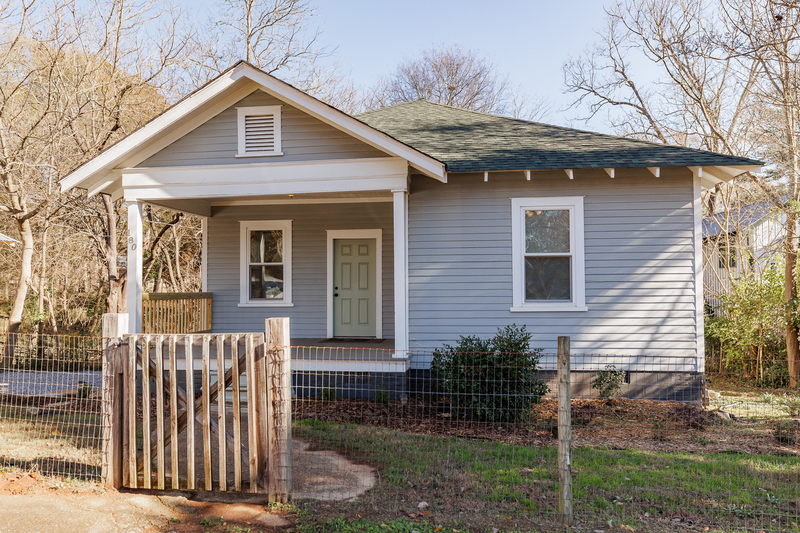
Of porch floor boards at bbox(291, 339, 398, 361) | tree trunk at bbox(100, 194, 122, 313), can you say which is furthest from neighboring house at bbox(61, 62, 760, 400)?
tree trunk at bbox(100, 194, 122, 313)

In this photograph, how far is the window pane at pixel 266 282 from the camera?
11281mm

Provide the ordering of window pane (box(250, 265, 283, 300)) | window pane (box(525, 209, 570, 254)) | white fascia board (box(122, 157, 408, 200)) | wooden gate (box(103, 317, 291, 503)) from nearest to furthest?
wooden gate (box(103, 317, 291, 503))
white fascia board (box(122, 157, 408, 200))
window pane (box(525, 209, 570, 254))
window pane (box(250, 265, 283, 300))

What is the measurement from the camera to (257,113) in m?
8.84

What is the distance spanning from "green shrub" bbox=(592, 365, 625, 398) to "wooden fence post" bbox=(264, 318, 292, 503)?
233 inches

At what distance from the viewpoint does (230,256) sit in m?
11.3

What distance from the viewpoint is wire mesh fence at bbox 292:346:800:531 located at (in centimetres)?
436

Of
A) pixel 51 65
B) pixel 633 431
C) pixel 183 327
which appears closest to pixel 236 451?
pixel 633 431

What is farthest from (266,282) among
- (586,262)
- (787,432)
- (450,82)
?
(450,82)

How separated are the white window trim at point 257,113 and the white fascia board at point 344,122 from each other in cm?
32

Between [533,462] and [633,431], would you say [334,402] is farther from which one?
[633,431]

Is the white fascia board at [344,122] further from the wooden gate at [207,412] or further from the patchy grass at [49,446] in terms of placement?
the patchy grass at [49,446]

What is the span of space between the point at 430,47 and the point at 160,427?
33162 mm

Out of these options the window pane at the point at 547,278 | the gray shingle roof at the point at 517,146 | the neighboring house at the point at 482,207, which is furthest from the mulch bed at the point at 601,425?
the gray shingle roof at the point at 517,146

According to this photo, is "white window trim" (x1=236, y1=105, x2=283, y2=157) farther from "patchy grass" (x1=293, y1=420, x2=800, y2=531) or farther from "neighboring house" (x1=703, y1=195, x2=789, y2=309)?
"neighboring house" (x1=703, y1=195, x2=789, y2=309)
